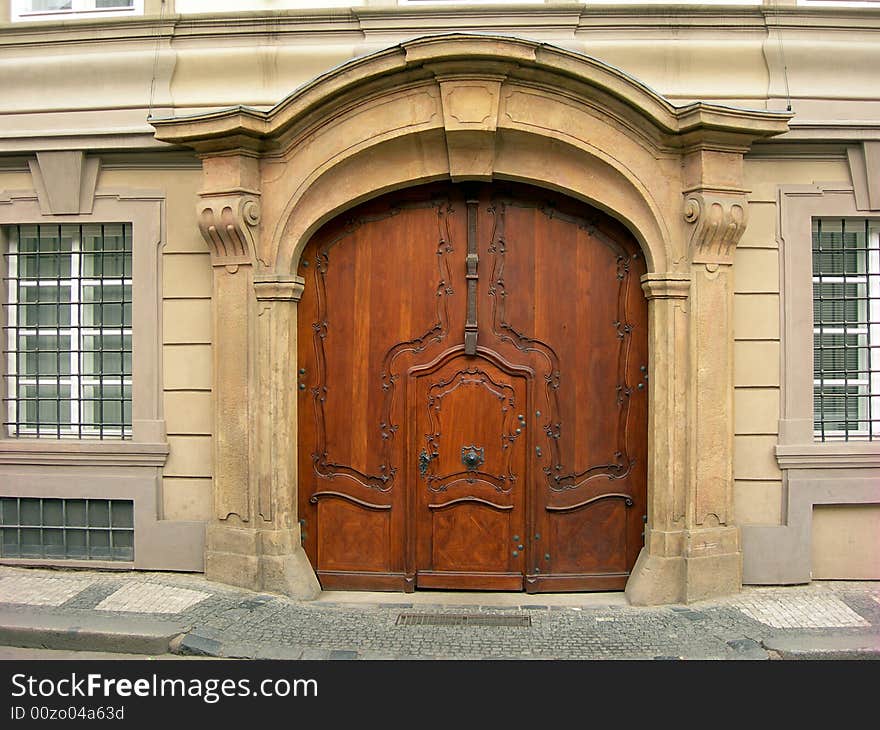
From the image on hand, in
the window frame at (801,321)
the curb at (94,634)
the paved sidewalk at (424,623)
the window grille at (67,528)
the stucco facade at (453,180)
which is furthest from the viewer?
the window grille at (67,528)

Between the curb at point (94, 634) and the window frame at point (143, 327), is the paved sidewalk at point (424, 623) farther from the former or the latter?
the window frame at point (143, 327)

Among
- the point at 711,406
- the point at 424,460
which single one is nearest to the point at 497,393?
the point at 424,460

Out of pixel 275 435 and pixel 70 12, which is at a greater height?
pixel 70 12

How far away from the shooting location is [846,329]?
6.89 metres

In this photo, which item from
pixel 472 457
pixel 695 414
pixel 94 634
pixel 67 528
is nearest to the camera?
pixel 94 634

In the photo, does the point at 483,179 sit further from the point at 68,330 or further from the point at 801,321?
the point at 68,330

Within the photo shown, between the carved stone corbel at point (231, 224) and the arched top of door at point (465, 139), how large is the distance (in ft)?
0.05

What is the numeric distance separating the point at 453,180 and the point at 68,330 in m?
3.67

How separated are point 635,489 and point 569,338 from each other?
1.38 meters

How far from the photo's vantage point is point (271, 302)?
660cm

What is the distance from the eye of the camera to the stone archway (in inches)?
247

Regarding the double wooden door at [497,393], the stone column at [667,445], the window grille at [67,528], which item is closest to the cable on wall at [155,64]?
the double wooden door at [497,393]

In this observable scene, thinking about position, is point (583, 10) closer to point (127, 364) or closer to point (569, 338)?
point (569, 338)

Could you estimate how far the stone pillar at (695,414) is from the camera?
6.36 meters
